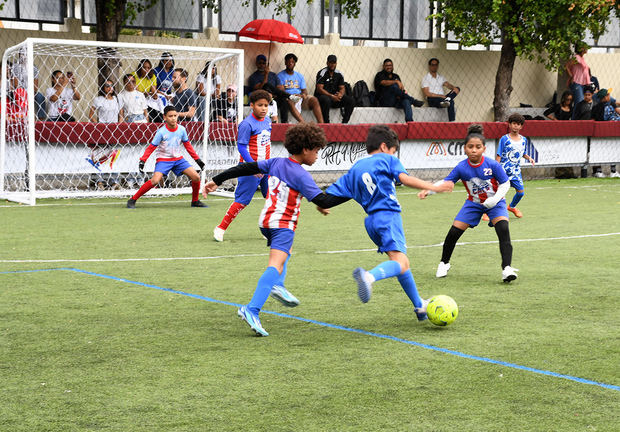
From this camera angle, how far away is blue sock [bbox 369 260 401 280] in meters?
6.18

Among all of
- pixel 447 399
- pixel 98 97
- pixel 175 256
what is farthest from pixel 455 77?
pixel 447 399

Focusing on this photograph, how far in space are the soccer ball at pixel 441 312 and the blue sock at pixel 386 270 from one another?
→ 1.14 ft

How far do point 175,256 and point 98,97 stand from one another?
9088 mm

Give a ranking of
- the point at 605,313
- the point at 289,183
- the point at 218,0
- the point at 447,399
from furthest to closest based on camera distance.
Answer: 1. the point at 218,0
2. the point at 605,313
3. the point at 289,183
4. the point at 447,399

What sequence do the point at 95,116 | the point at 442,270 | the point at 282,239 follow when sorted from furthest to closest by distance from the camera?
the point at 95,116, the point at 442,270, the point at 282,239

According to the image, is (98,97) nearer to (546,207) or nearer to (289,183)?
(546,207)

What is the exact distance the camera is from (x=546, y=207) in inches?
603

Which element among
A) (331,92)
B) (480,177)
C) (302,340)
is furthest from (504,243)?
(331,92)

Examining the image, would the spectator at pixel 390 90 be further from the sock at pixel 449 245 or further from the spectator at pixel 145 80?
the sock at pixel 449 245

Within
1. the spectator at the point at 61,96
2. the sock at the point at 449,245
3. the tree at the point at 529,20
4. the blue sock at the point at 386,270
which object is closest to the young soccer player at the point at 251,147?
the sock at the point at 449,245

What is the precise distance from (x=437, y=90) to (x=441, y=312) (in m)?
17.4

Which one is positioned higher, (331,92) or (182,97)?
(331,92)

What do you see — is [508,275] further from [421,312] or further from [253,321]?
[253,321]

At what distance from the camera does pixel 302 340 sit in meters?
6.04
